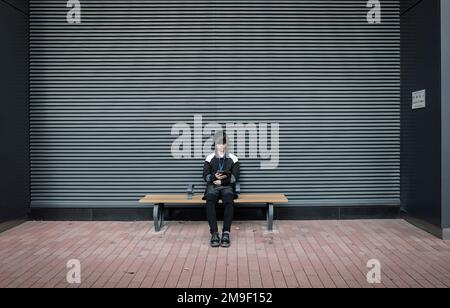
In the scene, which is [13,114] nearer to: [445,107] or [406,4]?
[445,107]

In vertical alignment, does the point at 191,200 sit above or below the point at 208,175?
below

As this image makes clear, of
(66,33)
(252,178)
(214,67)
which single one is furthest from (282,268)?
(66,33)

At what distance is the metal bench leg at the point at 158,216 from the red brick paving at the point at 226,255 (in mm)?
140

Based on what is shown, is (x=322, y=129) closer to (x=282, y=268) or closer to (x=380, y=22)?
(x=380, y=22)

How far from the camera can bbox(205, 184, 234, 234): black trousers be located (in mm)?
6770

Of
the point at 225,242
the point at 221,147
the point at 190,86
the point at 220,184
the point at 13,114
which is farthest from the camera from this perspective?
the point at 190,86

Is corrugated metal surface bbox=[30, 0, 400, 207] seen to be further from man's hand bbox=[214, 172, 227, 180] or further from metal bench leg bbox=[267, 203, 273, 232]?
man's hand bbox=[214, 172, 227, 180]

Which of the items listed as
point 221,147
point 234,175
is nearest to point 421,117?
point 234,175

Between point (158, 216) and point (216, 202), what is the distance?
1.16 metres

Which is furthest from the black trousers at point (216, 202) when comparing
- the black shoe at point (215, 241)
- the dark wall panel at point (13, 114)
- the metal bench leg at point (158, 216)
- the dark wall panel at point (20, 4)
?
the dark wall panel at point (20, 4)

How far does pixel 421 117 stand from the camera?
7.46m

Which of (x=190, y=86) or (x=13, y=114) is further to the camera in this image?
(x=190, y=86)

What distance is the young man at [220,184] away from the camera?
22.0 feet

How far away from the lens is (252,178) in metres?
8.39
